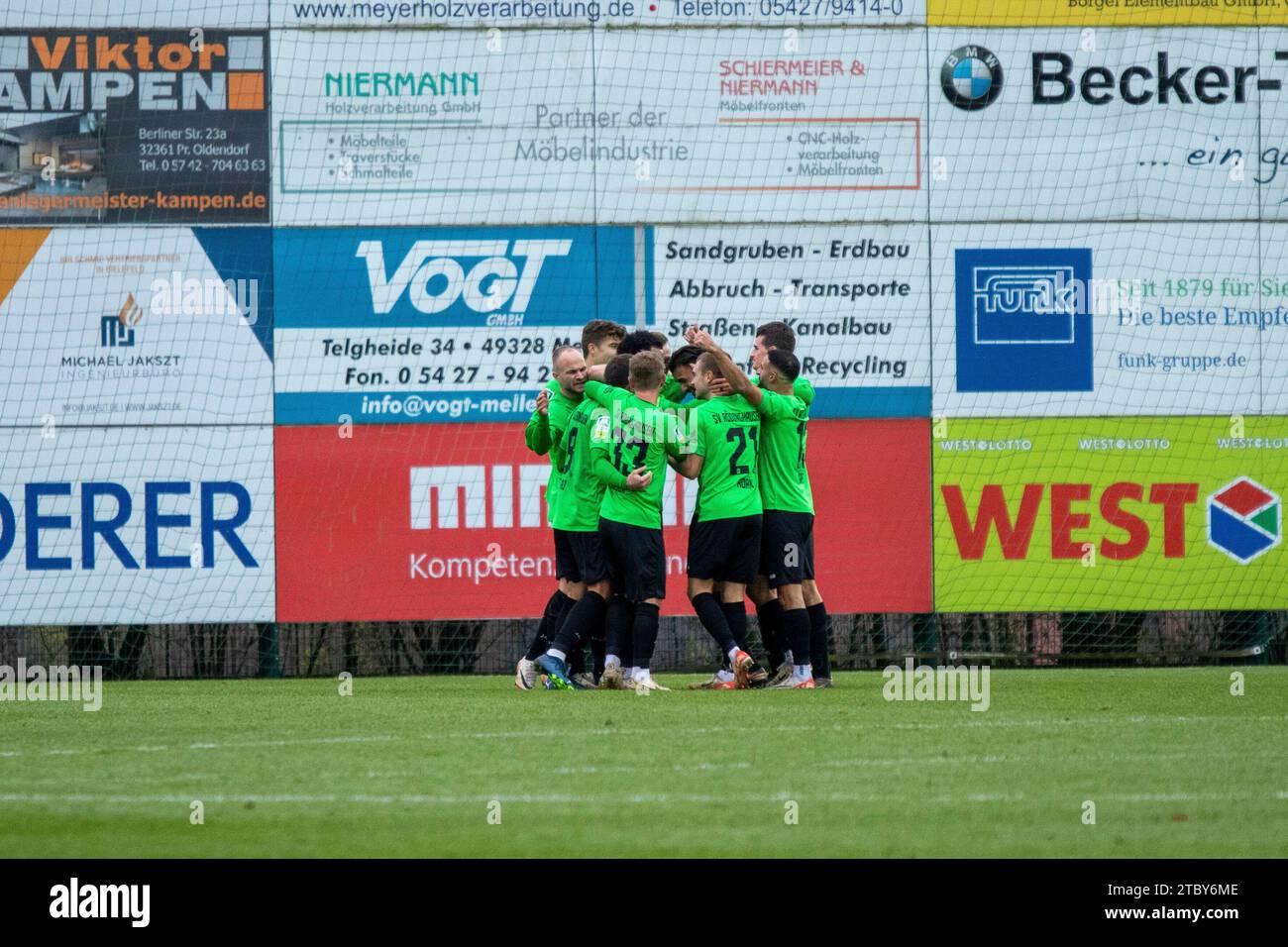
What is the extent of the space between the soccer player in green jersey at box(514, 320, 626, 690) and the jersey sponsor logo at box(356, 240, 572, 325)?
246 cm

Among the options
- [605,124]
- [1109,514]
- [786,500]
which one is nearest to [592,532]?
[786,500]

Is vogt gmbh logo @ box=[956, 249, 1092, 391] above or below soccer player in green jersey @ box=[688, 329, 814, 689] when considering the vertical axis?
above

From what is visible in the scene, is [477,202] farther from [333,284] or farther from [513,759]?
[513,759]

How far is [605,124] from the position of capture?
12.3 meters

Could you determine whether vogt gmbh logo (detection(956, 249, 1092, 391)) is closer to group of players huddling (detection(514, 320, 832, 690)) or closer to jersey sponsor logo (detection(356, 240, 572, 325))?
jersey sponsor logo (detection(356, 240, 572, 325))

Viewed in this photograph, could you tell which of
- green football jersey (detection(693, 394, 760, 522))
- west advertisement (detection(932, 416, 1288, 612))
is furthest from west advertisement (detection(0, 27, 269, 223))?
west advertisement (detection(932, 416, 1288, 612))

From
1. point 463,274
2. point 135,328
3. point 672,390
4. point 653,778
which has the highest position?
point 463,274

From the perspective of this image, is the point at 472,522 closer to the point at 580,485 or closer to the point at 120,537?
the point at 120,537

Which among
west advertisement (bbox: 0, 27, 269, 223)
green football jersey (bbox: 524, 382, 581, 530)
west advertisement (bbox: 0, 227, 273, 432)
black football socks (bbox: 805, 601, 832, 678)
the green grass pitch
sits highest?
west advertisement (bbox: 0, 27, 269, 223)

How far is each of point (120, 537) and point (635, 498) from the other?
4454 millimetres

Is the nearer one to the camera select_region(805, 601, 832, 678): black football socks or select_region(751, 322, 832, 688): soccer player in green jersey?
select_region(751, 322, 832, 688): soccer player in green jersey

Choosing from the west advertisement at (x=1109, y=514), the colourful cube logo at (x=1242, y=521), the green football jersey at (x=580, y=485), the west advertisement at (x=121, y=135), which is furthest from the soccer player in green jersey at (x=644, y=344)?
the colourful cube logo at (x=1242, y=521)

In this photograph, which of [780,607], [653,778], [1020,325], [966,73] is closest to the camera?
[653,778]

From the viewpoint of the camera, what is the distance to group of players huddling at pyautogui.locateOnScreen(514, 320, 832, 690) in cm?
911
